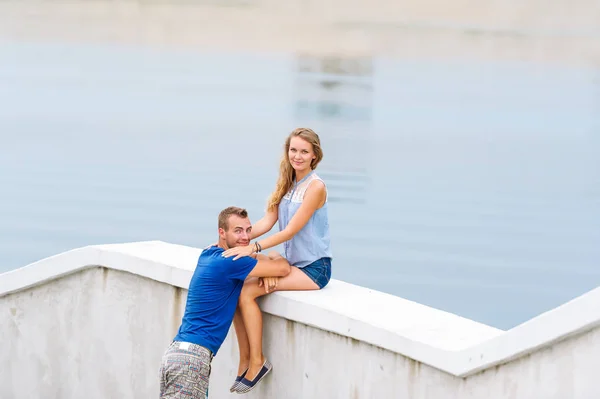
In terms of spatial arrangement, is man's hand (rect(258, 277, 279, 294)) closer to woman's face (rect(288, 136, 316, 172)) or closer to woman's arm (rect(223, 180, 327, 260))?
woman's arm (rect(223, 180, 327, 260))

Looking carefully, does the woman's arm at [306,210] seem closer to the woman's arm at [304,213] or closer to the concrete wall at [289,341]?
the woman's arm at [304,213]

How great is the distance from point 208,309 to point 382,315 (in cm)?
86

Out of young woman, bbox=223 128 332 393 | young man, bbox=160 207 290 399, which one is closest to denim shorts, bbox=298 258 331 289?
young woman, bbox=223 128 332 393

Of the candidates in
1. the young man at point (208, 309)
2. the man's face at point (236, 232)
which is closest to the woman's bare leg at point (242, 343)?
the young man at point (208, 309)

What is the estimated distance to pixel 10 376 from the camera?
7.33 meters

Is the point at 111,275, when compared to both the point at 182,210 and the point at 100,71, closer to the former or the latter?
the point at 182,210

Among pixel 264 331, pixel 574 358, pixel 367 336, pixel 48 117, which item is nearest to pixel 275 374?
pixel 264 331

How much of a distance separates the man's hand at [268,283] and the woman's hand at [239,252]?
158 mm

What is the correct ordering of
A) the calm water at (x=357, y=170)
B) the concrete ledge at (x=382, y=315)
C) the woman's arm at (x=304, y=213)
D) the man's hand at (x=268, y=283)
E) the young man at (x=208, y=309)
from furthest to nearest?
the calm water at (x=357, y=170) → the woman's arm at (x=304, y=213) → the man's hand at (x=268, y=283) → the young man at (x=208, y=309) → the concrete ledge at (x=382, y=315)

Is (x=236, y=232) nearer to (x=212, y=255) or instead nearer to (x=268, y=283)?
(x=212, y=255)

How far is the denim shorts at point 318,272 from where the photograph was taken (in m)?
6.23

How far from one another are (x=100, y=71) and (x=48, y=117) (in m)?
12.5

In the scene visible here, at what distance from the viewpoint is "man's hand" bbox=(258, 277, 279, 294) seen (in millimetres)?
6062

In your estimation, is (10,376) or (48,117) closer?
(10,376)
